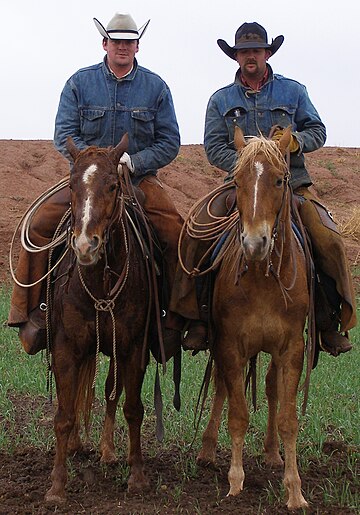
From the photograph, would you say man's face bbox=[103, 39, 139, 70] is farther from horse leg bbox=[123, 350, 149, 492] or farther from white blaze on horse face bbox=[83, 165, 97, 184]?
horse leg bbox=[123, 350, 149, 492]

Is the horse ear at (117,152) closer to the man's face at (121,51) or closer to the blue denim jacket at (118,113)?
the blue denim jacket at (118,113)

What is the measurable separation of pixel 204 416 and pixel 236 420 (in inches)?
77.3

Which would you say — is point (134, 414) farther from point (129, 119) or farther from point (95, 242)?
point (129, 119)

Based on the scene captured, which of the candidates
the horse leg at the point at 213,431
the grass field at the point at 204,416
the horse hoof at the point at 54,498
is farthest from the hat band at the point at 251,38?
the horse hoof at the point at 54,498

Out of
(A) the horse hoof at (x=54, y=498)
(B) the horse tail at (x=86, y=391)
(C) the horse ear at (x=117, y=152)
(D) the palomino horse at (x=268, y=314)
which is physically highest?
(C) the horse ear at (x=117, y=152)

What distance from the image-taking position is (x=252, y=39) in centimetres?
648

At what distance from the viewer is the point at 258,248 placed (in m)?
5.02

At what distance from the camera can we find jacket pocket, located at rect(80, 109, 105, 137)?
667cm

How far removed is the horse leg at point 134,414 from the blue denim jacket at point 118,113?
1477 mm

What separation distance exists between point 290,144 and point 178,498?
2491 millimetres

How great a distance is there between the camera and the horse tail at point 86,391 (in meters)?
6.66

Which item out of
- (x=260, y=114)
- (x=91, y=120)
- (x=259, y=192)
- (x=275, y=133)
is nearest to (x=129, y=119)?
(x=91, y=120)

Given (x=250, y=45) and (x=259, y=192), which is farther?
(x=250, y=45)

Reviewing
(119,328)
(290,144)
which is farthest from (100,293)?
(290,144)
